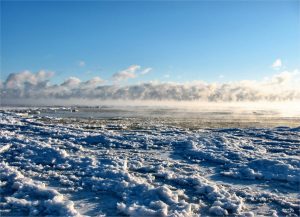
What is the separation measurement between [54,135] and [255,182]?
1668 cm

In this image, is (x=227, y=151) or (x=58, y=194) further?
(x=227, y=151)

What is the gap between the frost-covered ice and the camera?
11.2 meters

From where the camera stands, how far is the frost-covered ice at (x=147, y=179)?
11.2 m

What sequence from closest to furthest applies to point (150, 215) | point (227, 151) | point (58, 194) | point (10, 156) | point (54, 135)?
1. point (150, 215)
2. point (58, 194)
3. point (10, 156)
4. point (227, 151)
5. point (54, 135)

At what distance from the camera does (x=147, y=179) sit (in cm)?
1452

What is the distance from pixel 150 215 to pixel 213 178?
530cm

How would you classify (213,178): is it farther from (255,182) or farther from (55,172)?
(55,172)

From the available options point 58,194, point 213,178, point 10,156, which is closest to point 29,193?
point 58,194

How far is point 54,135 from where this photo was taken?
25.8m

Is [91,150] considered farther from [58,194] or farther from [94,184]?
[58,194]

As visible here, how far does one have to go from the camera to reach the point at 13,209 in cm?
1098

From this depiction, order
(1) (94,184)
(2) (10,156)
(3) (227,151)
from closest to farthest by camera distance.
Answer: (1) (94,184) → (2) (10,156) → (3) (227,151)

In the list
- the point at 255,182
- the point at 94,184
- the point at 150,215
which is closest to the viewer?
the point at 150,215

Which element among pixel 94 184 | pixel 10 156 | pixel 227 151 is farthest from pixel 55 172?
pixel 227 151
